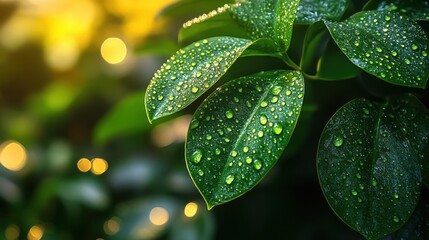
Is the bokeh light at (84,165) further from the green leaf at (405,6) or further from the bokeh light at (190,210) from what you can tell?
the green leaf at (405,6)

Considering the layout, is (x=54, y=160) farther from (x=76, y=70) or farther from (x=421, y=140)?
(x=421, y=140)

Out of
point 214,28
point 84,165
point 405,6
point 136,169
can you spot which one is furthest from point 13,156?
point 405,6

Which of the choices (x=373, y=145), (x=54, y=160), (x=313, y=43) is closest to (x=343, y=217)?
(x=373, y=145)

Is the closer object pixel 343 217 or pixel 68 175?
pixel 343 217

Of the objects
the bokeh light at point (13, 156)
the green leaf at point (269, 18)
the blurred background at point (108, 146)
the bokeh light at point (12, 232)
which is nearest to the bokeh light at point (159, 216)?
the blurred background at point (108, 146)

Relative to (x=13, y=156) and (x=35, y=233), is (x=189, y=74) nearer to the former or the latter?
(x=35, y=233)

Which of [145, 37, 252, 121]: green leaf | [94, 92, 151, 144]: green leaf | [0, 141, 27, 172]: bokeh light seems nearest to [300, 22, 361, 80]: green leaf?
[145, 37, 252, 121]: green leaf
